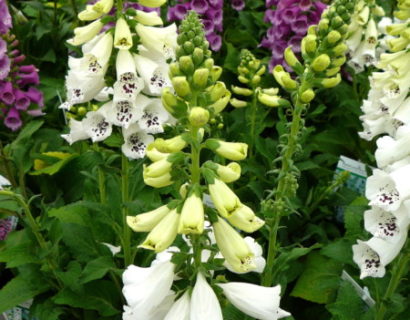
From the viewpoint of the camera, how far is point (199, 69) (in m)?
1.30

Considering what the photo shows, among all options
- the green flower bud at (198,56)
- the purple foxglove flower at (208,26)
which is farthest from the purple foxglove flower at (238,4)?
the green flower bud at (198,56)

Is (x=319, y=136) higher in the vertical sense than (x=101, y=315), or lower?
higher

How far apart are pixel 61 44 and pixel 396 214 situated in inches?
123

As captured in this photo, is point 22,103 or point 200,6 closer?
point 22,103

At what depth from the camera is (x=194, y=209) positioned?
1302 millimetres

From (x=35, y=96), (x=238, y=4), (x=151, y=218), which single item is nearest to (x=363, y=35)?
(x=238, y=4)

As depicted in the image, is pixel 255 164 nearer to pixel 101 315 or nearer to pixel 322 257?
pixel 322 257

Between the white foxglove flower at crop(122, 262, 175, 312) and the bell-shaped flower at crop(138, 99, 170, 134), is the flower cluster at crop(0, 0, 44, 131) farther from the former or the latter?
the white foxglove flower at crop(122, 262, 175, 312)

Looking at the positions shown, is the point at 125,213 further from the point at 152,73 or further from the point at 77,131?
the point at 152,73

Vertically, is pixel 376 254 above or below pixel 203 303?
below

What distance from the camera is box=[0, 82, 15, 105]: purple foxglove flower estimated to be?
311 centimetres

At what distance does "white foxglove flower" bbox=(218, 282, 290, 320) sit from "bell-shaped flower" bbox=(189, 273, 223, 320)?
73mm

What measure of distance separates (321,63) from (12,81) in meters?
2.06

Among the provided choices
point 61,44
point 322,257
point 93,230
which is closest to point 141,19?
point 93,230
